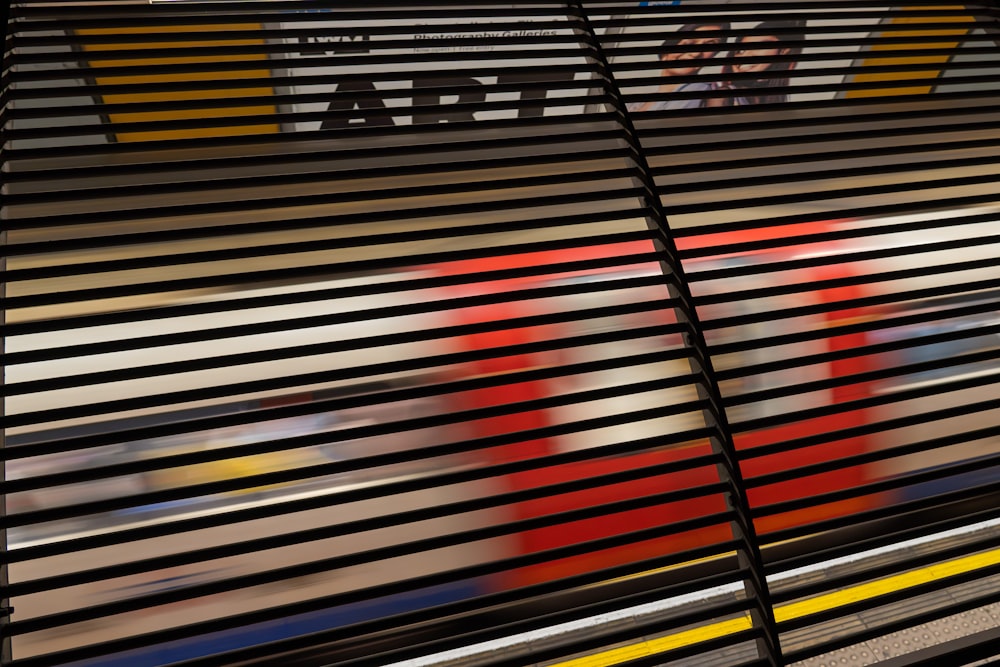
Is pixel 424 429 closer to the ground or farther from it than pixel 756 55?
closer to the ground

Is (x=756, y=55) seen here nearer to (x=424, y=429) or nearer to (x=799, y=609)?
(x=424, y=429)

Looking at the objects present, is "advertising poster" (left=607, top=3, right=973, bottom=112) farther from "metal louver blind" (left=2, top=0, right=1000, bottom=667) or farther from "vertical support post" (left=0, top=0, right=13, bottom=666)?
"vertical support post" (left=0, top=0, right=13, bottom=666)

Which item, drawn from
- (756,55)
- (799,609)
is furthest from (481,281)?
(799,609)

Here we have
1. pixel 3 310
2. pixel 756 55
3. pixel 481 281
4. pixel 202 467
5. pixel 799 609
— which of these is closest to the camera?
pixel 3 310

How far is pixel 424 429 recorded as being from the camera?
4117mm

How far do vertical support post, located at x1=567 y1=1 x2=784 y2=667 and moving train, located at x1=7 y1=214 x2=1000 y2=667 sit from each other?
33mm

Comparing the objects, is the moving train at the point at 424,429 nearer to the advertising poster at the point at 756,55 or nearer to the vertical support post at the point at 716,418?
the vertical support post at the point at 716,418

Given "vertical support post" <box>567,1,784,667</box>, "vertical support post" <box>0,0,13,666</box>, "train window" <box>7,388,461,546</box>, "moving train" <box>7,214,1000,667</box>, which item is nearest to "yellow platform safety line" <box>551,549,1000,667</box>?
"moving train" <box>7,214,1000,667</box>

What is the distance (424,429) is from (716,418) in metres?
2.70

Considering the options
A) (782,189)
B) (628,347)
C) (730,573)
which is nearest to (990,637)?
(730,573)

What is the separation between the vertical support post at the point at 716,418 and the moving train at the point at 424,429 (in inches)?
1.3

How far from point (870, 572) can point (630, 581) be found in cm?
53

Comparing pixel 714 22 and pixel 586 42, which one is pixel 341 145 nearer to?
pixel 586 42

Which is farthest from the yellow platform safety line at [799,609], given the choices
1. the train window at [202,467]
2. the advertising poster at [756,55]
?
the advertising poster at [756,55]
